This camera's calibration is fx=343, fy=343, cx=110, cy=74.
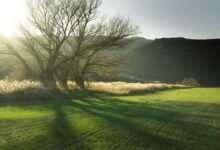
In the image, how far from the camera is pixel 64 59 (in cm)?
3488

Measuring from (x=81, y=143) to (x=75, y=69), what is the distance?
29208mm

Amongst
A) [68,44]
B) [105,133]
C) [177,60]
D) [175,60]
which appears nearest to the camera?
[105,133]

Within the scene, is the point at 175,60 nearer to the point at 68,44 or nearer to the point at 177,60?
the point at 177,60

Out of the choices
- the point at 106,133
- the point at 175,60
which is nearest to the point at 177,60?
the point at 175,60

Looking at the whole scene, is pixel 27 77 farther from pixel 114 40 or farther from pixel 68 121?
pixel 68 121

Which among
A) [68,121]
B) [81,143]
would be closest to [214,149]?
[81,143]

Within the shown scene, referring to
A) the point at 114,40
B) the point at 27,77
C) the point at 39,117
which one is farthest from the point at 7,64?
the point at 39,117

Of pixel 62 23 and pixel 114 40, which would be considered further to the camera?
pixel 114 40

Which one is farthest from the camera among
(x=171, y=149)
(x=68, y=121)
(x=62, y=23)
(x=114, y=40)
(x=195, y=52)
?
(x=195, y=52)

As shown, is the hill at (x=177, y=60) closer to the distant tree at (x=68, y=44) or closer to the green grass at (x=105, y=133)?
the distant tree at (x=68, y=44)

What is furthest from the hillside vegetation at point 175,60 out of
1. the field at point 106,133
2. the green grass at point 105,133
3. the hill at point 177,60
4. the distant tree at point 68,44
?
the green grass at point 105,133

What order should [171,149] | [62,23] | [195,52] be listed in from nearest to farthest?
1. [171,149]
2. [62,23]
3. [195,52]

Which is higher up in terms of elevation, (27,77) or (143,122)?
(27,77)

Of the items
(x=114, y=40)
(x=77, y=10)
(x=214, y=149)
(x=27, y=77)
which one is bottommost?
(x=214, y=149)
